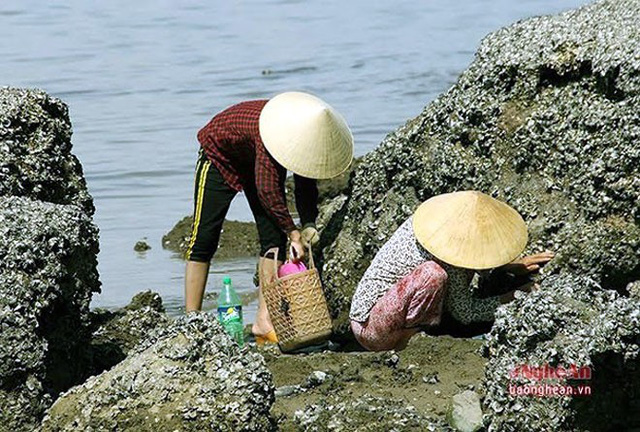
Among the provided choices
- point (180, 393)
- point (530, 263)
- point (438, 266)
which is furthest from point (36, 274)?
point (530, 263)

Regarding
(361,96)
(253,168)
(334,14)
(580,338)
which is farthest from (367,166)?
(334,14)

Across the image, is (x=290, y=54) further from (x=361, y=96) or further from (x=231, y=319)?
(x=231, y=319)

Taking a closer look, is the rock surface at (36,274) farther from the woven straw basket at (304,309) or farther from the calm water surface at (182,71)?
the calm water surface at (182,71)

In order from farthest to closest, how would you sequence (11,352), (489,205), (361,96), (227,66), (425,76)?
(227,66) < (425,76) < (361,96) < (489,205) < (11,352)

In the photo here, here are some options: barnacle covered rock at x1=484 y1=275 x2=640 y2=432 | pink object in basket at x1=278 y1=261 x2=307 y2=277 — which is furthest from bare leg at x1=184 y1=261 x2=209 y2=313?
barnacle covered rock at x1=484 y1=275 x2=640 y2=432

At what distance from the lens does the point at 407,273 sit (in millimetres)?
6723

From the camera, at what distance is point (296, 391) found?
20.2 ft

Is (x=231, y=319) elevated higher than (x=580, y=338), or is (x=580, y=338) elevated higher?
(x=580, y=338)

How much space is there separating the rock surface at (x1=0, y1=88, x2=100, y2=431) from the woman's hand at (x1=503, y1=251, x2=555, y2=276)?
1981 mm

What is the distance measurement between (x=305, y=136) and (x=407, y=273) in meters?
1.16

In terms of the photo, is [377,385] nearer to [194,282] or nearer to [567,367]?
[567,367]

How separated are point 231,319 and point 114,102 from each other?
370 inches

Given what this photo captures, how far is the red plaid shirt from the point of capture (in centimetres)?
746

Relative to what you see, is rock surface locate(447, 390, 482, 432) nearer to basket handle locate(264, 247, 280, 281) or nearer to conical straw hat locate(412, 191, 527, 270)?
conical straw hat locate(412, 191, 527, 270)
